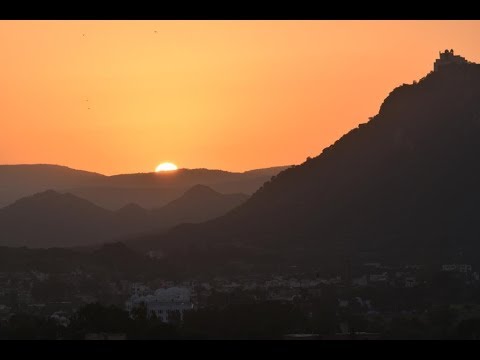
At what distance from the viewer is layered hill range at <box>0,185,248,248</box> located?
311 ft

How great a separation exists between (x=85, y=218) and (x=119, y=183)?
3890 cm

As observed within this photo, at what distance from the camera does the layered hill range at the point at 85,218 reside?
94869 millimetres

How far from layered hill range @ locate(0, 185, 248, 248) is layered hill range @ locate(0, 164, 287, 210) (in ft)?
60.6

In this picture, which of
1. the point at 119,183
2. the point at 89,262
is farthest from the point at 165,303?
the point at 119,183

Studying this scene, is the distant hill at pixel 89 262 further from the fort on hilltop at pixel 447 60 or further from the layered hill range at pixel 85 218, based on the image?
the layered hill range at pixel 85 218

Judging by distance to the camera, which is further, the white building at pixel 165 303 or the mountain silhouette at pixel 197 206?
the mountain silhouette at pixel 197 206

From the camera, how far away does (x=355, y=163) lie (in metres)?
69.9

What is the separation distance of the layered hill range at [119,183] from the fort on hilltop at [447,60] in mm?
52520

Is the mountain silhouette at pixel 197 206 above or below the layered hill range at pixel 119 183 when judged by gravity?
below

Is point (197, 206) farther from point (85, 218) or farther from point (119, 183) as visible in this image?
point (119, 183)

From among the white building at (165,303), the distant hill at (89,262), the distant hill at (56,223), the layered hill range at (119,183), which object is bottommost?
the white building at (165,303)

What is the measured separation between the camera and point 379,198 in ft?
218

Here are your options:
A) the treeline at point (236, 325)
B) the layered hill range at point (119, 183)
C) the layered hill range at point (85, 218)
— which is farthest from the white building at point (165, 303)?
the layered hill range at point (119, 183)
